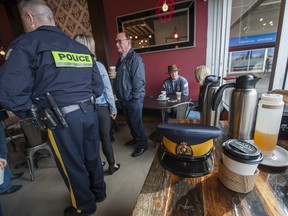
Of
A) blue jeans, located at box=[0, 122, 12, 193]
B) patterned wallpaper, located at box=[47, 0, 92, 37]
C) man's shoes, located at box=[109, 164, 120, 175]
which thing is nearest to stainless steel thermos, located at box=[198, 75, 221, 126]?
man's shoes, located at box=[109, 164, 120, 175]

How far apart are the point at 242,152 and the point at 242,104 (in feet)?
1.27

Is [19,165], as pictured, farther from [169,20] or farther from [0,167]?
[169,20]

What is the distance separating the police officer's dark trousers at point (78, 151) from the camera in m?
1.17

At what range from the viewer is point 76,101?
1.19m

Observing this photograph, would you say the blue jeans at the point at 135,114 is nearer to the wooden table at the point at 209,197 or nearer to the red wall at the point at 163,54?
the red wall at the point at 163,54

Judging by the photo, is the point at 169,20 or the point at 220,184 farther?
the point at 169,20

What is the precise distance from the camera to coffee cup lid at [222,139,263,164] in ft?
1.60

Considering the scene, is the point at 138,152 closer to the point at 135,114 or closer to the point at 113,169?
the point at 113,169

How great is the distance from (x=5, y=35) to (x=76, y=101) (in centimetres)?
493

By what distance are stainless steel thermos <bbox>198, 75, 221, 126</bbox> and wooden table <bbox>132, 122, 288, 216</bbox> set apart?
41 centimetres

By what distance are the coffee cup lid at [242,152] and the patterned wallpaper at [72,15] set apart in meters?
3.89

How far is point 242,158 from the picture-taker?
491mm

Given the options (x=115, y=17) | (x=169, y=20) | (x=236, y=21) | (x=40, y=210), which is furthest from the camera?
(x=115, y=17)

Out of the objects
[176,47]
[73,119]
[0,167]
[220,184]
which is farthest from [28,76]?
[176,47]
